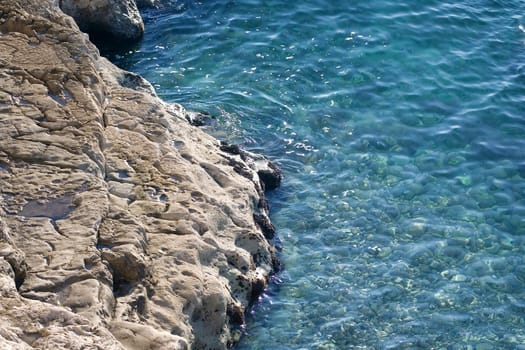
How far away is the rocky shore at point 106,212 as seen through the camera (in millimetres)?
9547

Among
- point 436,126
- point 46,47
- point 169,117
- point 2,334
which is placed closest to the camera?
point 2,334

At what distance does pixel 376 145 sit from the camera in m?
16.9

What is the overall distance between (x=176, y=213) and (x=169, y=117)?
8.79 feet

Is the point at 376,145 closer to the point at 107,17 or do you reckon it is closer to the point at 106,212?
the point at 107,17

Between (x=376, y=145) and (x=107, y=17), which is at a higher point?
(x=107, y=17)

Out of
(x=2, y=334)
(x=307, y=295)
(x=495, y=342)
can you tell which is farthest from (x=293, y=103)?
(x=2, y=334)

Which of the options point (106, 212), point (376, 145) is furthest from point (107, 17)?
point (106, 212)

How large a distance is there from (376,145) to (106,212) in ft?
24.5

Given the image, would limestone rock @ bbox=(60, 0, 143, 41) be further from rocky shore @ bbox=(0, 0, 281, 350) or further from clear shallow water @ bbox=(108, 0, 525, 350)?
rocky shore @ bbox=(0, 0, 281, 350)

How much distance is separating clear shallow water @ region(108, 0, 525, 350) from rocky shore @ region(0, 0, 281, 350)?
3.88 ft

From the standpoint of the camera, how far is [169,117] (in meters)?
14.3

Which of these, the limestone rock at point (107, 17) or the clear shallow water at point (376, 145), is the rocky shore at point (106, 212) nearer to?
the clear shallow water at point (376, 145)

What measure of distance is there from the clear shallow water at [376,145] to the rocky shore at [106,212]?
1.18 metres

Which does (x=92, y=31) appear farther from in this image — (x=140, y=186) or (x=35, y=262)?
(x=35, y=262)
